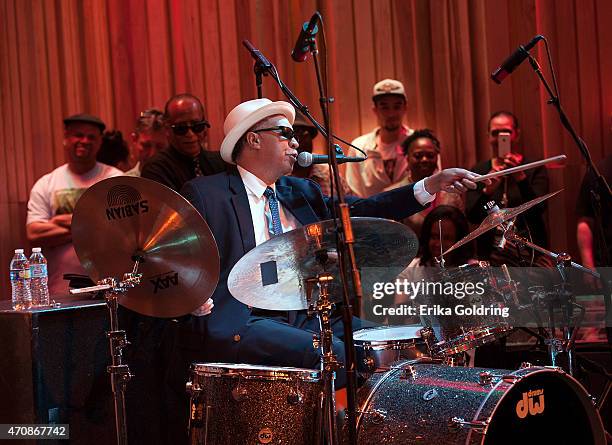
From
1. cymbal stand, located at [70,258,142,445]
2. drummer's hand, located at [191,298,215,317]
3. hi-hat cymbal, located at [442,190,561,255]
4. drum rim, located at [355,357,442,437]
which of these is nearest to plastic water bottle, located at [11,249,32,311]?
cymbal stand, located at [70,258,142,445]

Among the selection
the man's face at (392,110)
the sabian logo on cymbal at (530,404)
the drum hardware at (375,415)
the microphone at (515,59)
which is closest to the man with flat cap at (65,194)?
the man's face at (392,110)

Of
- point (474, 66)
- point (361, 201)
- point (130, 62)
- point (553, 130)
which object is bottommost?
point (361, 201)

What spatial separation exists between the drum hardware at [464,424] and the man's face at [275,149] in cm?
153

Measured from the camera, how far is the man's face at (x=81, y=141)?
5805mm

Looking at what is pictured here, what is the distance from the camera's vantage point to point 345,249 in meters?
2.86

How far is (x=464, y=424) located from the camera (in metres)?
2.88

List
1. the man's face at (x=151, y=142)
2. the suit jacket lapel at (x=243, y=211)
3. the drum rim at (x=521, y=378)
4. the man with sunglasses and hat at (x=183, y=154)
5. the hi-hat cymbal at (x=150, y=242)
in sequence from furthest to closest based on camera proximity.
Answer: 1. the man's face at (x=151, y=142)
2. the man with sunglasses and hat at (x=183, y=154)
3. the suit jacket lapel at (x=243, y=211)
4. the hi-hat cymbal at (x=150, y=242)
5. the drum rim at (x=521, y=378)

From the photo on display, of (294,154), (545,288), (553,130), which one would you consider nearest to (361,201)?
(294,154)

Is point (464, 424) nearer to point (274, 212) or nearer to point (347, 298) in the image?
point (347, 298)

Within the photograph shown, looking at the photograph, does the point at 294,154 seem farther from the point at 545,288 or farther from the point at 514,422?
the point at 514,422

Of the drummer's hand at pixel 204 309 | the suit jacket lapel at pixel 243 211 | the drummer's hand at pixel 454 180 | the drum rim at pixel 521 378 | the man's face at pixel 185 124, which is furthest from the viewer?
the man's face at pixel 185 124

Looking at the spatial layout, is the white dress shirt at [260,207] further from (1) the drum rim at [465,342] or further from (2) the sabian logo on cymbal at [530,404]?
(2) the sabian logo on cymbal at [530,404]

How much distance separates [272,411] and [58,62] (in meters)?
4.77

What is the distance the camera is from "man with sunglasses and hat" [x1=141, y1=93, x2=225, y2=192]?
5.00 meters
